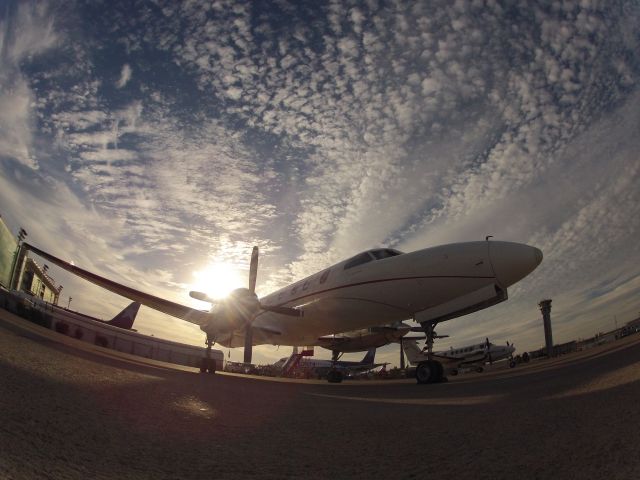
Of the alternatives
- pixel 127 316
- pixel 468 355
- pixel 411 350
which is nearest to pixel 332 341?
pixel 411 350

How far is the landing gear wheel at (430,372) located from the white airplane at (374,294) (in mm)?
28

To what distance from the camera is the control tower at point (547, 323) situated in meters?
58.3

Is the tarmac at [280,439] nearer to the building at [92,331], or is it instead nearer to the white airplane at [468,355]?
the building at [92,331]

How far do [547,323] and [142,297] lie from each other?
65.4 m

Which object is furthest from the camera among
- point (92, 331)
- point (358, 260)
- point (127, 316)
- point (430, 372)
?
point (127, 316)

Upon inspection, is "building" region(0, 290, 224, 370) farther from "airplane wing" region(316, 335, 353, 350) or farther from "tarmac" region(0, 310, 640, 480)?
"tarmac" region(0, 310, 640, 480)

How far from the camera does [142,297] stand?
54.4ft

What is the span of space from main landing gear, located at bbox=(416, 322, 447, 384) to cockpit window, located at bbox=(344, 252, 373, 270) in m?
3.37

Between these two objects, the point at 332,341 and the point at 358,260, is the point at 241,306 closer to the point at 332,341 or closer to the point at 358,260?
the point at 358,260

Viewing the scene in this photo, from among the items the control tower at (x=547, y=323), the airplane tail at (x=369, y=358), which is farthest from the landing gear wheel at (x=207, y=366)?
the control tower at (x=547, y=323)

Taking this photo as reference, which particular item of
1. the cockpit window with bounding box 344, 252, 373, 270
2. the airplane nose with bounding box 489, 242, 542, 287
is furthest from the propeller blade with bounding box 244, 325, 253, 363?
the airplane nose with bounding box 489, 242, 542, 287

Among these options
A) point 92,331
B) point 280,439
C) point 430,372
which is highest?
point 92,331

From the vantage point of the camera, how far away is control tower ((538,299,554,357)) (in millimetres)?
58344

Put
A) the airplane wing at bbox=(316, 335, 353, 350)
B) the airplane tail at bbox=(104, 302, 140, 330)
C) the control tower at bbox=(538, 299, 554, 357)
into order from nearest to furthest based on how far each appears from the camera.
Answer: the airplane wing at bbox=(316, 335, 353, 350), the airplane tail at bbox=(104, 302, 140, 330), the control tower at bbox=(538, 299, 554, 357)
